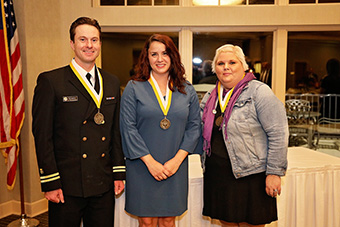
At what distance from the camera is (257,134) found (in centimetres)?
200

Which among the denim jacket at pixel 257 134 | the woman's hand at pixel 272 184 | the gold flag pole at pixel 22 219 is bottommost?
the gold flag pole at pixel 22 219

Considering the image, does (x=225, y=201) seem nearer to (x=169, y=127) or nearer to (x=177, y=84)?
(x=169, y=127)

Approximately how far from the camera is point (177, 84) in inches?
83.1

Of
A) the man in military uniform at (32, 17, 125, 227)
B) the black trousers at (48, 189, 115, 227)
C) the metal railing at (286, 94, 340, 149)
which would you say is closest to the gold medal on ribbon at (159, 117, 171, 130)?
the man in military uniform at (32, 17, 125, 227)

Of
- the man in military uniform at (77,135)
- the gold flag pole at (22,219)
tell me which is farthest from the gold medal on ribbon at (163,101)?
the gold flag pole at (22,219)

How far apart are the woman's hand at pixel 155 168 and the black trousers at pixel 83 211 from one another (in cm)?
26

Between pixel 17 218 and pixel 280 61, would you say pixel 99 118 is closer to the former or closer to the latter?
pixel 17 218

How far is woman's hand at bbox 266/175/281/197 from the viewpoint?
1981mm

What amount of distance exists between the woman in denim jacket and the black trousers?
0.67 m

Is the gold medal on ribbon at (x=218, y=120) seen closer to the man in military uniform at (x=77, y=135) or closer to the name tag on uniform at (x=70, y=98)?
the man in military uniform at (x=77, y=135)

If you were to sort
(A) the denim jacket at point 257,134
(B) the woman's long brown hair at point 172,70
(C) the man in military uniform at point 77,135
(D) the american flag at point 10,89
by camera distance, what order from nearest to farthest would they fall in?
(C) the man in military uniform at point 77,135
(A) the denim jacket at point 257,134
(B) the woman's long brown hair at point 172,70
(D) the american flag at point 10,89

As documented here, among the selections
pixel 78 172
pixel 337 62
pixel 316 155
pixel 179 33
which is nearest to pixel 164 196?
pixel 78 172

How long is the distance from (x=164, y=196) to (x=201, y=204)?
18.0 inches

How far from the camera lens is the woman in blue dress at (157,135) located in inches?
78.8
